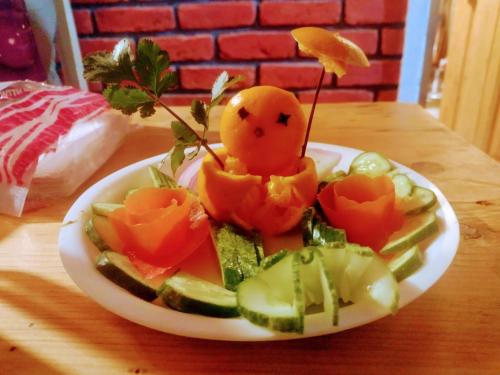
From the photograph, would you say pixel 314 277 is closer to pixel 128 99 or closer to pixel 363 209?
pixel 363 209

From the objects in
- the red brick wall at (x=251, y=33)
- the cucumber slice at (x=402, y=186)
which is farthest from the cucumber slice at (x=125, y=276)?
the red brick wall at (x=251, y=33)

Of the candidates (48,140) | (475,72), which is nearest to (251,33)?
(475,72)

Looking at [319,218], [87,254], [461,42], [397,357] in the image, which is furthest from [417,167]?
[461,42]

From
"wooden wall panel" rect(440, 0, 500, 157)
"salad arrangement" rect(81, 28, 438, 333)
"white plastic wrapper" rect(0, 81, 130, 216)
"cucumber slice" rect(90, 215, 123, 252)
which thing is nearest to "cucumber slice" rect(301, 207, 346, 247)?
"salad arrangement" rect(81, 28, 438, 333)

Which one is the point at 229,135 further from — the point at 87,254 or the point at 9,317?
the point at 9,317

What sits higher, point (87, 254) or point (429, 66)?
point (87, 254)

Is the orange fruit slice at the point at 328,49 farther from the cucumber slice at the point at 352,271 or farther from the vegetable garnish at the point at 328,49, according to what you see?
the cucumber slice at the point at 352,271
